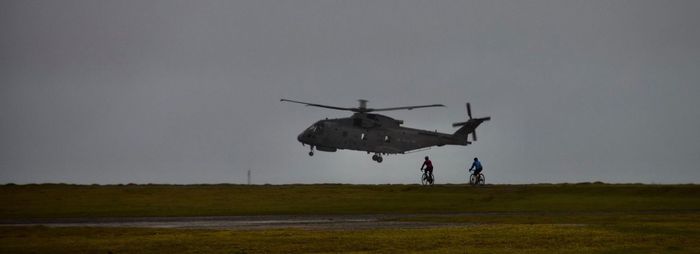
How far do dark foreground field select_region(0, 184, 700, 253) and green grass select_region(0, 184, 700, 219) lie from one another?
0.21 ft

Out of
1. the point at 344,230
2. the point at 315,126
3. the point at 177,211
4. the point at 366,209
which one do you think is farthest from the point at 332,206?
the point at 315,126

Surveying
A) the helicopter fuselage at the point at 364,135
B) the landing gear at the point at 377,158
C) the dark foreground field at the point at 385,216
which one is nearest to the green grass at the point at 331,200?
the dark foreground field at the point at 385,216

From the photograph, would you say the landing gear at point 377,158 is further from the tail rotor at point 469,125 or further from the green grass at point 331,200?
the green grass at point 331,200

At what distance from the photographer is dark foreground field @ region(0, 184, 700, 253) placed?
109 ft

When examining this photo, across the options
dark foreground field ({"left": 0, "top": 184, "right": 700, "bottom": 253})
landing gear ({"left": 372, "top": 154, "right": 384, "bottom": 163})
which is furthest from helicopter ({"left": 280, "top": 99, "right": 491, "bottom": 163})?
dark foreground field ({"left": 0, "top": 184, "right": 700, "bottom": 253})

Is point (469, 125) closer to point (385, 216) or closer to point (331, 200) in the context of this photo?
point (331, 200)

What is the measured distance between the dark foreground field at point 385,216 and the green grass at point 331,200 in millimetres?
65

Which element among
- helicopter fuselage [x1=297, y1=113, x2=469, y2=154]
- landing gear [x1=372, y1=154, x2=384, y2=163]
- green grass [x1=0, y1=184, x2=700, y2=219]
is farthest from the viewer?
landing gear [x1=372, y1=154, x2=384, y2=163]

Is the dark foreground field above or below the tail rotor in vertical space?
below

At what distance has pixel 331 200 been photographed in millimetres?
66938

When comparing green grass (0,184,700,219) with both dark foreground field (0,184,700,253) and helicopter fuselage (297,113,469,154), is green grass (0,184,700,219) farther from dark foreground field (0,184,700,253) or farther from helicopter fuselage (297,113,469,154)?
helicopter fuselage (297,113,469,154)

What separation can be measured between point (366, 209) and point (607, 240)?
92.7ft

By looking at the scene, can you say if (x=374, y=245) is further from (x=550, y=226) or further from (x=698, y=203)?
(x=698, y=203)

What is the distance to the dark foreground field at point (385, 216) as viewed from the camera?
33.3 meters
